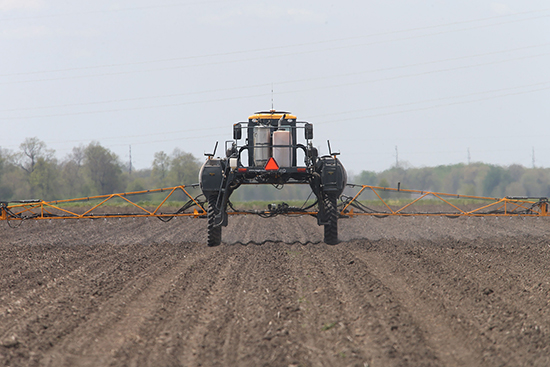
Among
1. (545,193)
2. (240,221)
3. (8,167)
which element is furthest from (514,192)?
(8,167)

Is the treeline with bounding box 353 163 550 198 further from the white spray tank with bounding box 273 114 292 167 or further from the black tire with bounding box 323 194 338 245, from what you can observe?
the white spray tank with bounding box 273 114 292 167

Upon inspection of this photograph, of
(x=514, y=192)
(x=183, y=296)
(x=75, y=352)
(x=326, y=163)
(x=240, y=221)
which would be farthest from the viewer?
(x=514, y=192)

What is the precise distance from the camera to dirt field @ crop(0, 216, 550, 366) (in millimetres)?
4926

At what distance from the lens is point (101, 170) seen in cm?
4769

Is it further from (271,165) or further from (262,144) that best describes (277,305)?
(262,144)

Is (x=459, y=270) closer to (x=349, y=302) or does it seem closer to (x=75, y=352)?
(x=349, y=302)

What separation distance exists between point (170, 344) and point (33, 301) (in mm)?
2842

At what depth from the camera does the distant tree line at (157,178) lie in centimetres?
4462

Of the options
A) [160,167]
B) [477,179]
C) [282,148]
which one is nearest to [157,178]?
[160,167]

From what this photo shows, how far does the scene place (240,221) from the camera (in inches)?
866

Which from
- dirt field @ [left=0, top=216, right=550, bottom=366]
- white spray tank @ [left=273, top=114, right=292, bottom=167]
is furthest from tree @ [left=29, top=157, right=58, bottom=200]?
white spray tank @ [left=273, top=114, right=292, bottom=167]

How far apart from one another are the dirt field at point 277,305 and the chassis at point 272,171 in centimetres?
85

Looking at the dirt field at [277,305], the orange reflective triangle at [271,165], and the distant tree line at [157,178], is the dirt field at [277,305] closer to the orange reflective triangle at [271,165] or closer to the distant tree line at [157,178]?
the orange reflective triangle at [271,165]

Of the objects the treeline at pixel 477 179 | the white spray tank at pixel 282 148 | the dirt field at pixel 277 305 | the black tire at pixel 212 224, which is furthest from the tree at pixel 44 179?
the white spray tank at pixel 282 148
